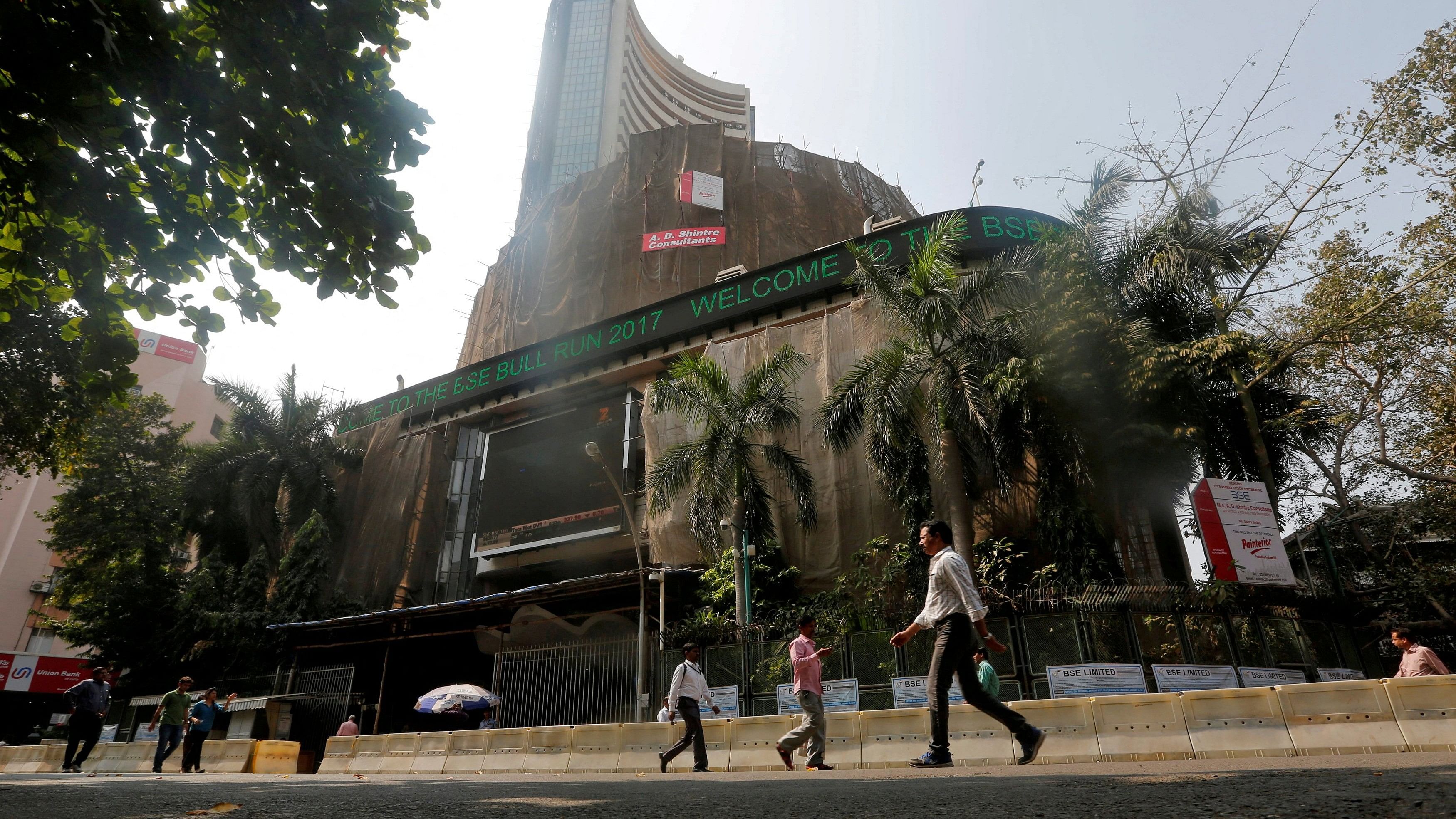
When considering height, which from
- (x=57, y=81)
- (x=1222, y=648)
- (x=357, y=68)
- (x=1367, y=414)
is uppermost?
(x=1367, y=414)

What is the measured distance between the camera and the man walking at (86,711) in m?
9.62

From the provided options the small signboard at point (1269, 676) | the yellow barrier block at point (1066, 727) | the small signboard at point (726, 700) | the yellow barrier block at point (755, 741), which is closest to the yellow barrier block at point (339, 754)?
the small signboard at point (726, 700)

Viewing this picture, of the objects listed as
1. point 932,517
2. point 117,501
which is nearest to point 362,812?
point 932,517

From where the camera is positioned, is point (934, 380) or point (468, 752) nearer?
point (468, 752)

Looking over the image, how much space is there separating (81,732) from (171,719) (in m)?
1.25

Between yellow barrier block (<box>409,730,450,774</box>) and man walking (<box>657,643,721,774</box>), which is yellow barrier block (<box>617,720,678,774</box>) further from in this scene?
yellow barrier block (<box>409,730,450,774</box>)

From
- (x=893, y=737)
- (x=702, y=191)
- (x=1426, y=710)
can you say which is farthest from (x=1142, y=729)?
(x=702, y=191)

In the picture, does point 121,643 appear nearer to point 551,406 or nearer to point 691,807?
point 551,406

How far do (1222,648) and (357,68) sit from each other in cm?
1321

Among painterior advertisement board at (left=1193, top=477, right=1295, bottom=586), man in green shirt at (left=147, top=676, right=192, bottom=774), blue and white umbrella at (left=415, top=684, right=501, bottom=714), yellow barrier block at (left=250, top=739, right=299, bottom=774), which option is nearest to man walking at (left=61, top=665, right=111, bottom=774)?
man in green shirt at (left=147, top=676, right=192, bottom=774)

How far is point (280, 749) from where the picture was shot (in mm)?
14078

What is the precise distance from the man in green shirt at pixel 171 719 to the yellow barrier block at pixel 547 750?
14.7 ft

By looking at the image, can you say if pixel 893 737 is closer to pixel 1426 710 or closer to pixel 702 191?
pixel 1426 710

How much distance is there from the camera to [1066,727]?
802 cm
